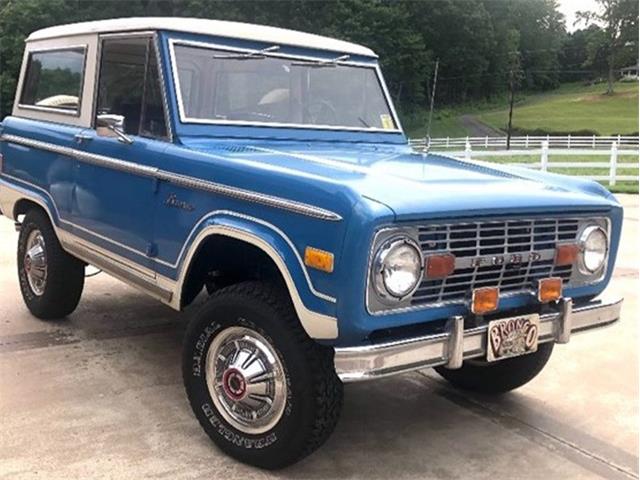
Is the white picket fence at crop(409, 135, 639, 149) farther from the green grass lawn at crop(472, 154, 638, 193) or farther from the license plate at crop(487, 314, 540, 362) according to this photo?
the license plate at crop(487, 314, 540, 362)

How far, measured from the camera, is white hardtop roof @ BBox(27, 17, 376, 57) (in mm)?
4219

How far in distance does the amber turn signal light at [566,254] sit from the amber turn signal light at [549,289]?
0.30ft

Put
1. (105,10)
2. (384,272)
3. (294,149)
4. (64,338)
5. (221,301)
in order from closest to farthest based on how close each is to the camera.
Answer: (384,272), (221,301), (294,149), (64,338), (105,10)

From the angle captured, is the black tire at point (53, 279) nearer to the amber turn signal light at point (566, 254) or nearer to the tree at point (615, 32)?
the amber turn signal light at point (566, 254)

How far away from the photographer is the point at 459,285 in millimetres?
3182

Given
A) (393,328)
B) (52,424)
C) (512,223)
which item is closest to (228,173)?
(393,328)

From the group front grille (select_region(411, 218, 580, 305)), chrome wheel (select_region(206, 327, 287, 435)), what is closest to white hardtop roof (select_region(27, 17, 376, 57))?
chrome wheel (select_region(206, 327, 287, 435))

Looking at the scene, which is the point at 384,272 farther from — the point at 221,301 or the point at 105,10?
the point at 105,10

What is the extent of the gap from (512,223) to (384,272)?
72 cm

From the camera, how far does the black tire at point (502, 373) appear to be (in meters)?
4.21

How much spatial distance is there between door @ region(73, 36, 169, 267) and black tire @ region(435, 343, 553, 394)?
1.93 metres

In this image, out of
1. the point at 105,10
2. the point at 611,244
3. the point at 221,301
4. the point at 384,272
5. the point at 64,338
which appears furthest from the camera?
the point at 105,10

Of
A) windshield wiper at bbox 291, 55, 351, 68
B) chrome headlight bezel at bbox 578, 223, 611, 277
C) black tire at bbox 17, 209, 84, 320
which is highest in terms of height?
windshield wiper at bbox 291, 55, 351, 68

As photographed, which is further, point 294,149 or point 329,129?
point 329,129
